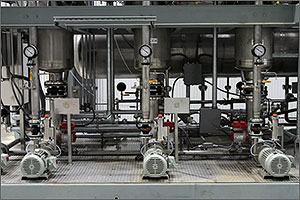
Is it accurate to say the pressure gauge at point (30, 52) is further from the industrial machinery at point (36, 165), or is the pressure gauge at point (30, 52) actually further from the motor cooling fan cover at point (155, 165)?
the motor cooling fan cover at point (155, 165)

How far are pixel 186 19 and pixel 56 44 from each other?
5.00 ft

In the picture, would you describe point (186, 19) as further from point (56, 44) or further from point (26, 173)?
point (26, 173)

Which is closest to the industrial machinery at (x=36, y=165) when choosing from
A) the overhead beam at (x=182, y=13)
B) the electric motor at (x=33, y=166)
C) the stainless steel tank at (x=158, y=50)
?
the electric motor at (x=33, y=166)

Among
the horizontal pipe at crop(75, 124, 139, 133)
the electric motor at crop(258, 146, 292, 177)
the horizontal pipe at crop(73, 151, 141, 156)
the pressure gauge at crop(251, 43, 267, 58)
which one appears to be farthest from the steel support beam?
the horizontal pipe at crop(75, 124, 139, 133)

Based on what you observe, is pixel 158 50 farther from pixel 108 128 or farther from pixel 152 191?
pixel 152 191

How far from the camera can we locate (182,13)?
385 centimetres

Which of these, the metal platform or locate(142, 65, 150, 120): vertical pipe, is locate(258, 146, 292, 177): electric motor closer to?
the metal platform

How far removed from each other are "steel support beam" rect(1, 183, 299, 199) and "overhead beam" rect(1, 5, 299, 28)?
163 centimetres

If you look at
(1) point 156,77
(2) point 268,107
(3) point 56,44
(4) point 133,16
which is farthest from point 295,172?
(3) point 56,44

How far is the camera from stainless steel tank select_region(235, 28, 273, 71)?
4.34 metres

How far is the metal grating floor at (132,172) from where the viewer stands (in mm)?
3561

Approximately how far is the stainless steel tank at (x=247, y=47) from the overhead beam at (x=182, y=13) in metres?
0.48

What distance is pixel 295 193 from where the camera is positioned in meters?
3.45

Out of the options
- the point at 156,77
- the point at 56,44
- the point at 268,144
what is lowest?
the point at 268,144
